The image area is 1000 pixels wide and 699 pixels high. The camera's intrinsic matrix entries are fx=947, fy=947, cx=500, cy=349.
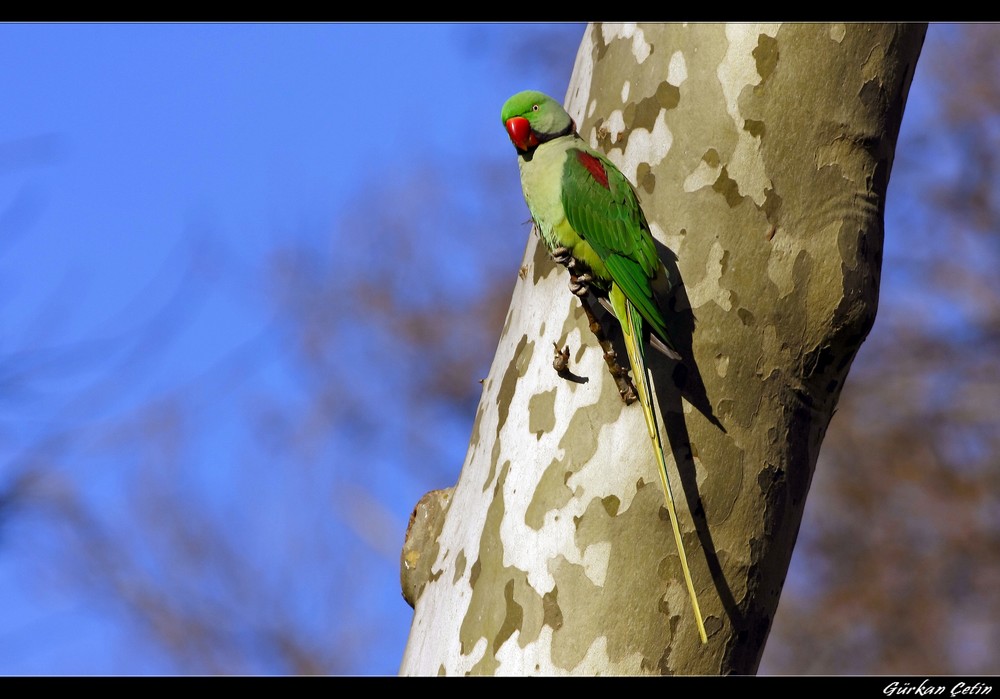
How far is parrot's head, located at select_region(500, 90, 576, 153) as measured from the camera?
2.88 metres

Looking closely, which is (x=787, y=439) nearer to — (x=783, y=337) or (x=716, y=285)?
(x=783, y=337)

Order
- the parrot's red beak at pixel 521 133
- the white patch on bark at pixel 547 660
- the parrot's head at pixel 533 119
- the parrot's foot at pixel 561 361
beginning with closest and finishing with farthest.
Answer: the white patch on bark at pixel 547 660, the parrot's foot at pixel 561 361, the parrot's head at pixel 533 119, the parrot's red beak at pixel 521 133

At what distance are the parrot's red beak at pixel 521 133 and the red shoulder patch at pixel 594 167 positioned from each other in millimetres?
367

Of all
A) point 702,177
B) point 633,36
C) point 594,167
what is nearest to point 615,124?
point 594,167

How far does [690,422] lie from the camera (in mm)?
2287

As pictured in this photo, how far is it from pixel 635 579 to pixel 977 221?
9485mm

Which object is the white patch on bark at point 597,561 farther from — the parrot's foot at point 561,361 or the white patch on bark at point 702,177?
the white patch on bark at point 702,177

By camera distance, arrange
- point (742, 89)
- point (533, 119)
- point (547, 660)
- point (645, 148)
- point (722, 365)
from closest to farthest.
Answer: point (547, 660)
point (722, 365)
point (742, 89)
point (645, 148)
point (533, 119)

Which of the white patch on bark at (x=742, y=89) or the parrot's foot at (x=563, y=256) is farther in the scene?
the parrot's foot at (x=563, y=256)

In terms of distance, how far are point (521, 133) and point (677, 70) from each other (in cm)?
65

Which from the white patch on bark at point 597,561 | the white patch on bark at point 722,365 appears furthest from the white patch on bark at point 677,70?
the white patch on bark at point 597,561

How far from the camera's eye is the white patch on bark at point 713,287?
2326mm

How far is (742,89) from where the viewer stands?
2.41 m

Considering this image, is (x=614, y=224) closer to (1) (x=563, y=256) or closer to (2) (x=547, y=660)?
(1) (x=563, y=256)
